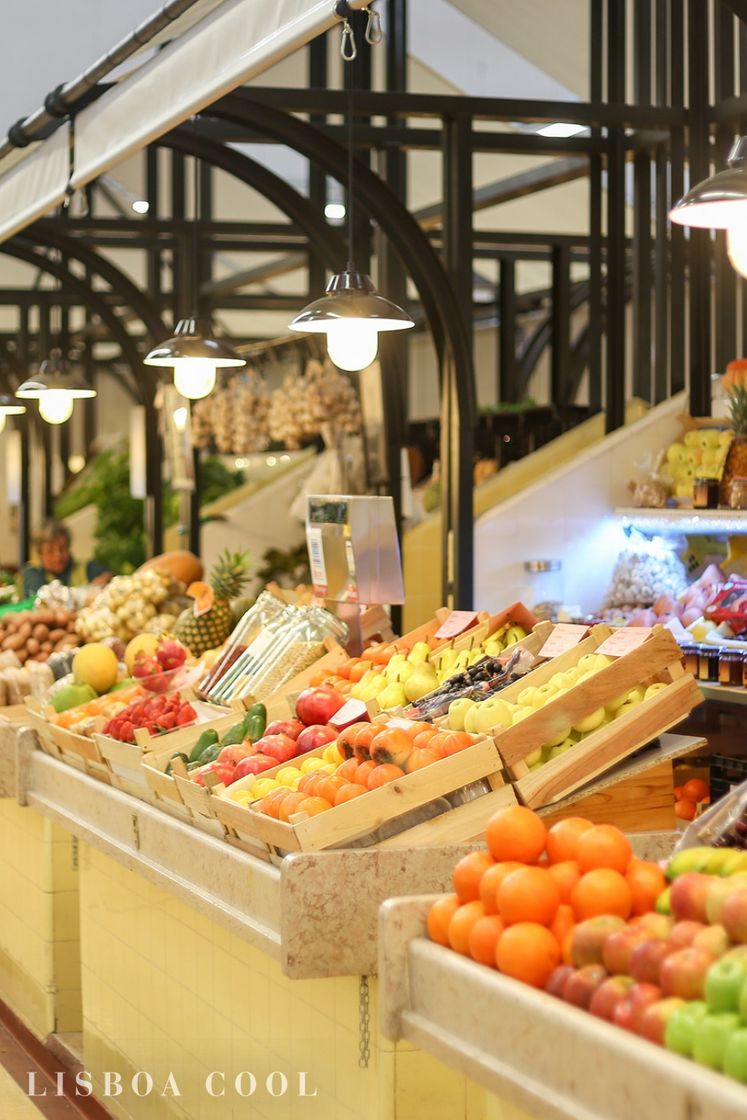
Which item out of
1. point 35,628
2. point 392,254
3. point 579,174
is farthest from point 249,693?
point 392,254

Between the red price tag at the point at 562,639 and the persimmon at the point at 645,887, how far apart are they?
56.0 inches

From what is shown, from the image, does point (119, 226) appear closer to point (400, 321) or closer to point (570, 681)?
point (400, 321)

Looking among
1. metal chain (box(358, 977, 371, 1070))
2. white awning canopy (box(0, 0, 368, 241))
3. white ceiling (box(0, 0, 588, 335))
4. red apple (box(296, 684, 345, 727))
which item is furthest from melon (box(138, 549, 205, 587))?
metal chain (box(358, 977, 371, 1070))

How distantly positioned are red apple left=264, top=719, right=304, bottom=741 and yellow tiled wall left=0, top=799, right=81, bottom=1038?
1.40 m

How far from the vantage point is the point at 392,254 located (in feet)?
30.5

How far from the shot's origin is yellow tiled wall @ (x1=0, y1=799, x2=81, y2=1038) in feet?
16.9

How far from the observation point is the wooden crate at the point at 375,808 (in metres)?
3.17

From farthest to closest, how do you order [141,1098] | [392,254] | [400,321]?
[392,254]
[400,321]
[141,1098]

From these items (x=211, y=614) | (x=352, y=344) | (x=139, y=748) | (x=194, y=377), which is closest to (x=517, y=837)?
(x=139, y=748)

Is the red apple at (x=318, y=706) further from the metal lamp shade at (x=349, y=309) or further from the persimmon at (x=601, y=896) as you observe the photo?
the persimmon at (x=601, y=896)

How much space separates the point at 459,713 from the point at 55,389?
5021 millimetres

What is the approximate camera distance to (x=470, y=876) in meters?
2.60

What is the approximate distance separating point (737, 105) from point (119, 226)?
4019 mm

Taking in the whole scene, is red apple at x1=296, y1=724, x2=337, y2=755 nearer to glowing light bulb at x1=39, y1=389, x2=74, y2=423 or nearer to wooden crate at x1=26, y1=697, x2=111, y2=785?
wooden crate at x1=26, y1=697, x2=111, y2=785
